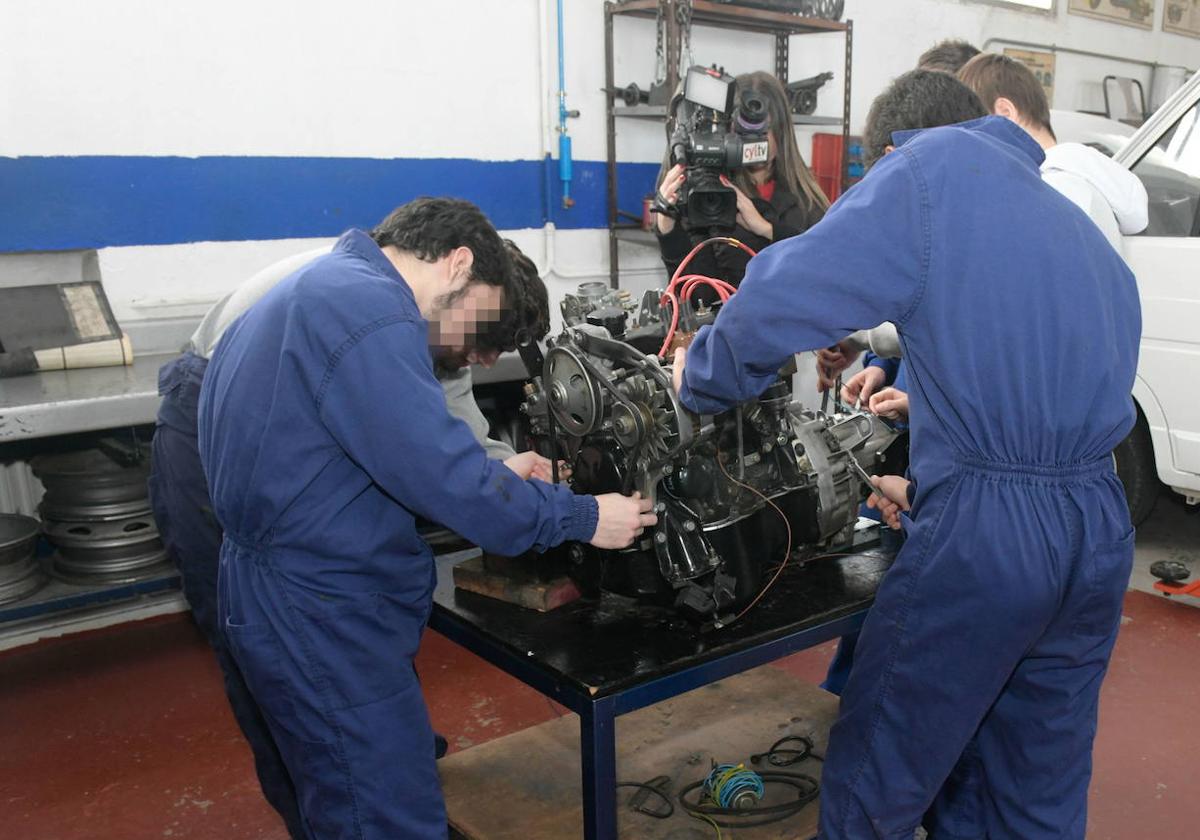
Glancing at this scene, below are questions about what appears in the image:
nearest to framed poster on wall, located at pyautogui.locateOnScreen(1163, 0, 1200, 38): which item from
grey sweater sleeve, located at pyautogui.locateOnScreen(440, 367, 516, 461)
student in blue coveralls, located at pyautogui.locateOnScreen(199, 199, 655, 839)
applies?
grey sweater sleeve, located at pyautogui.locateOnScreen(440, 367, 516, 461)

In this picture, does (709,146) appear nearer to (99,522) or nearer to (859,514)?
(859,514)

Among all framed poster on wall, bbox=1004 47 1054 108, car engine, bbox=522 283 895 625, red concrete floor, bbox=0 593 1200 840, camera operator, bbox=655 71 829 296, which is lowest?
red concrete floor, bbox=0 593 1200 840

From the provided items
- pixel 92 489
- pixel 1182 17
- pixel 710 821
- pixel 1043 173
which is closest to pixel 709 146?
pixel 1043 173

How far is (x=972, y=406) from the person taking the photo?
1.37 m

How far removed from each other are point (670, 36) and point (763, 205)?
1.14 m

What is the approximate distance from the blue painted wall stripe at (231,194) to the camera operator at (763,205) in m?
1.11

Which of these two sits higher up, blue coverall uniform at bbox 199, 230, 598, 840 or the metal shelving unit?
the metal shelving unit

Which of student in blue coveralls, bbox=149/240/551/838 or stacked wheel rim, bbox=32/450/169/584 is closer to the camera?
student in blue coveralls, bbox=149/240/551/838

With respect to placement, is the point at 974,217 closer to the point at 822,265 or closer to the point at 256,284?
the point at 822,265

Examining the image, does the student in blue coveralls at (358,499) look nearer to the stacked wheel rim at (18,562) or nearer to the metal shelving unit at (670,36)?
the stacked wheel rim at (18,562)

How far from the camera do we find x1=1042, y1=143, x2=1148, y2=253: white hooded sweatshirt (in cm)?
226

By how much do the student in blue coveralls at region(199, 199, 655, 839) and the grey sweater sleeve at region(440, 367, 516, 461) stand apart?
41cm

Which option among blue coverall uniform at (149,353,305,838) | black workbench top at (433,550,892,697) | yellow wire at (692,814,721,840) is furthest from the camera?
blue coverall uniform at (149,353,305,838)

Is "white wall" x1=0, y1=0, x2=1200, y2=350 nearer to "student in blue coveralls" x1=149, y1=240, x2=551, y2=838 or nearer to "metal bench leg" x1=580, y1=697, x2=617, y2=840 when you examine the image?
"student in blue coveralls" x1=149, y1=240, x2=551, y2=838
